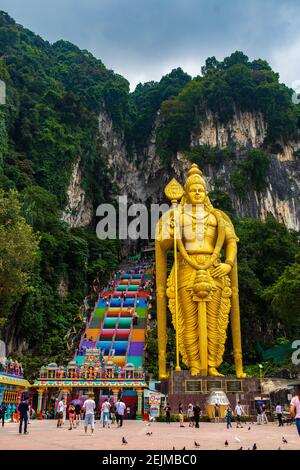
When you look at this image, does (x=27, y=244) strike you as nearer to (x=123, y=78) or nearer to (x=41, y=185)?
(x=41, y=185)

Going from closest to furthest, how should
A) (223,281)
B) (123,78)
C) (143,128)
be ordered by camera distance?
(223,281), (143,128), (123,78)

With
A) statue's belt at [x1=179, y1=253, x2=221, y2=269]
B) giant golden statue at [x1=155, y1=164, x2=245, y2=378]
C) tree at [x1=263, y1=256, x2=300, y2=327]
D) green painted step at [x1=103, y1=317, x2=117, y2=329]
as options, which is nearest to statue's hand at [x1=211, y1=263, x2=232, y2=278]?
giant golden statue at [x1=155, y1=164, x2=245, y2=378]

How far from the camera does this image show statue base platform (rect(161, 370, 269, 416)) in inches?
493

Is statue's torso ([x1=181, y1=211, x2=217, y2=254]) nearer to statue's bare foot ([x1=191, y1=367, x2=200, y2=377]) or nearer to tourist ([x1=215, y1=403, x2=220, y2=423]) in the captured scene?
statue's bare foot ([x1=191, y1=367, x2=200, y2=377])

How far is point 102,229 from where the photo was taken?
3797 cm

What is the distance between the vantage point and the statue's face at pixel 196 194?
589 inches

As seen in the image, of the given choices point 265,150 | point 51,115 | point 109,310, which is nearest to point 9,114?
point 51,115

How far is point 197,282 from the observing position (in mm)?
13766

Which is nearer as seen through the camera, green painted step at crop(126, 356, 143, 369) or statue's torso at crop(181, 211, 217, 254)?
statue's torso at crop(181, 211, 217, 254)

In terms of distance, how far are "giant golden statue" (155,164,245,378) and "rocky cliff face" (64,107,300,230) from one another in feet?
61.8

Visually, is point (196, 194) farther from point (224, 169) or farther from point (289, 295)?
point (224, 169)

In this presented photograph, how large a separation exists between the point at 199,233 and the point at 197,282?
1.56 m

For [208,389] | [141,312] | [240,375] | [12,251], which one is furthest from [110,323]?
[208,389]

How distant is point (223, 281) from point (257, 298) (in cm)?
1059
